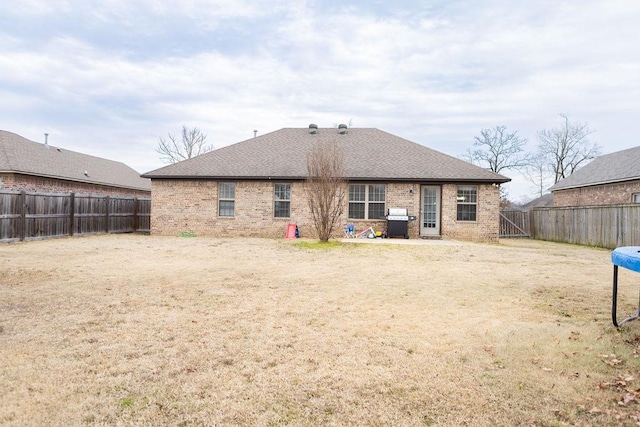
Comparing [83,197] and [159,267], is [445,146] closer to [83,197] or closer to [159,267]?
[83,197]

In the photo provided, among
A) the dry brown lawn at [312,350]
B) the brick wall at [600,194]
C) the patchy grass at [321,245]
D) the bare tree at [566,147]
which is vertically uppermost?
the bare tree at [566,147]

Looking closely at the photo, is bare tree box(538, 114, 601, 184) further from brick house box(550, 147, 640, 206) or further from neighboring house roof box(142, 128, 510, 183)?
neighboring house roof box(142, 128, 510, 183)

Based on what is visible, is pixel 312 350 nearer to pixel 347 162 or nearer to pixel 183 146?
pixel 347 162

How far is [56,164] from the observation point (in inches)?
837

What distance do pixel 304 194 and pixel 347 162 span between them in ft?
8.09

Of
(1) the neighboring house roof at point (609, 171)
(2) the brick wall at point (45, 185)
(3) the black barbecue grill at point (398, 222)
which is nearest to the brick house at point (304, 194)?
(3) the black barbecue grill at point (398, 222)

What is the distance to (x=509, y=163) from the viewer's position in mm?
35344

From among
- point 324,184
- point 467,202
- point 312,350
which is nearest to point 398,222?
point 467,202

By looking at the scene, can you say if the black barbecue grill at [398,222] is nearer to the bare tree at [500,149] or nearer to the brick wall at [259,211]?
the brick wall at [259,211]

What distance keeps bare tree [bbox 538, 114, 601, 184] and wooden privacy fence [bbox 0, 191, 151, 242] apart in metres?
38.8

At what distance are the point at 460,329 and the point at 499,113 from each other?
91.9 ft

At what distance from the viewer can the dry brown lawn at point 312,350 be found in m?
2.49

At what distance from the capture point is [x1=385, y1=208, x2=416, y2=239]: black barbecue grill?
15.0 m

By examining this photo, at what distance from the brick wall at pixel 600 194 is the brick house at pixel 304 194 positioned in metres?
7.19
